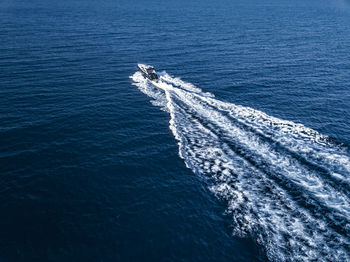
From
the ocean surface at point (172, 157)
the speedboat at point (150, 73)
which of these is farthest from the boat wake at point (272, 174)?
the speedboat at point (150, 73)

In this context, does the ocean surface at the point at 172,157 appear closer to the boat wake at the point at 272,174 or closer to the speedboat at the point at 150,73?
the boat wake at the point at 272,174

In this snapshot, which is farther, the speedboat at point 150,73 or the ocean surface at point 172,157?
the speedboat at point 150,73

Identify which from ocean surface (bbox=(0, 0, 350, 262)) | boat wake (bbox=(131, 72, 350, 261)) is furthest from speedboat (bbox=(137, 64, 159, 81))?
boat wake (bbox=(131, 72, 350, 261))

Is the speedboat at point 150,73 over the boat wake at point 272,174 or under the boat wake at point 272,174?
over

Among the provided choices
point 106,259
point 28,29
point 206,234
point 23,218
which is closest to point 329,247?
point 206,234

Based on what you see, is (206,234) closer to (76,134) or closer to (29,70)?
(76,134)

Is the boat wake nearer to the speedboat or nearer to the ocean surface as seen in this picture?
the ocean surface
